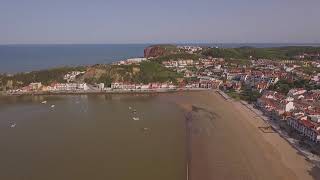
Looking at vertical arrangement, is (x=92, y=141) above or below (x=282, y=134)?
below

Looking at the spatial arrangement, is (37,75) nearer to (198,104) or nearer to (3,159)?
(198,104)

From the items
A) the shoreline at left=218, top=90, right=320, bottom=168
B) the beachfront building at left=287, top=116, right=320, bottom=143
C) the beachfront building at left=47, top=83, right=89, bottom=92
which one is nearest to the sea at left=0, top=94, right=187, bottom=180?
the shoreline at left=218, top=90, right=320, bottom=168

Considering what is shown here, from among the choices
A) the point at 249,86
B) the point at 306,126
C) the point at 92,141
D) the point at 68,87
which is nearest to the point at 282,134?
the point at 306,126

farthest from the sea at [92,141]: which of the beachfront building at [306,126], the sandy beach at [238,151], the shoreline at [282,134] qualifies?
the beachfront building at [306,126]

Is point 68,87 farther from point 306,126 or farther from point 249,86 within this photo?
point 306,126

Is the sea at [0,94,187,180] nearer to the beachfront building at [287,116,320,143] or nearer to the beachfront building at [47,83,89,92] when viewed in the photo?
the beachfront building at [287,116,320,143]

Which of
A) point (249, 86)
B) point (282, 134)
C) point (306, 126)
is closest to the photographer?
point (306, 126)

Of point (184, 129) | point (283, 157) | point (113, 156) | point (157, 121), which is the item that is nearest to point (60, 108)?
point (157, 121)
